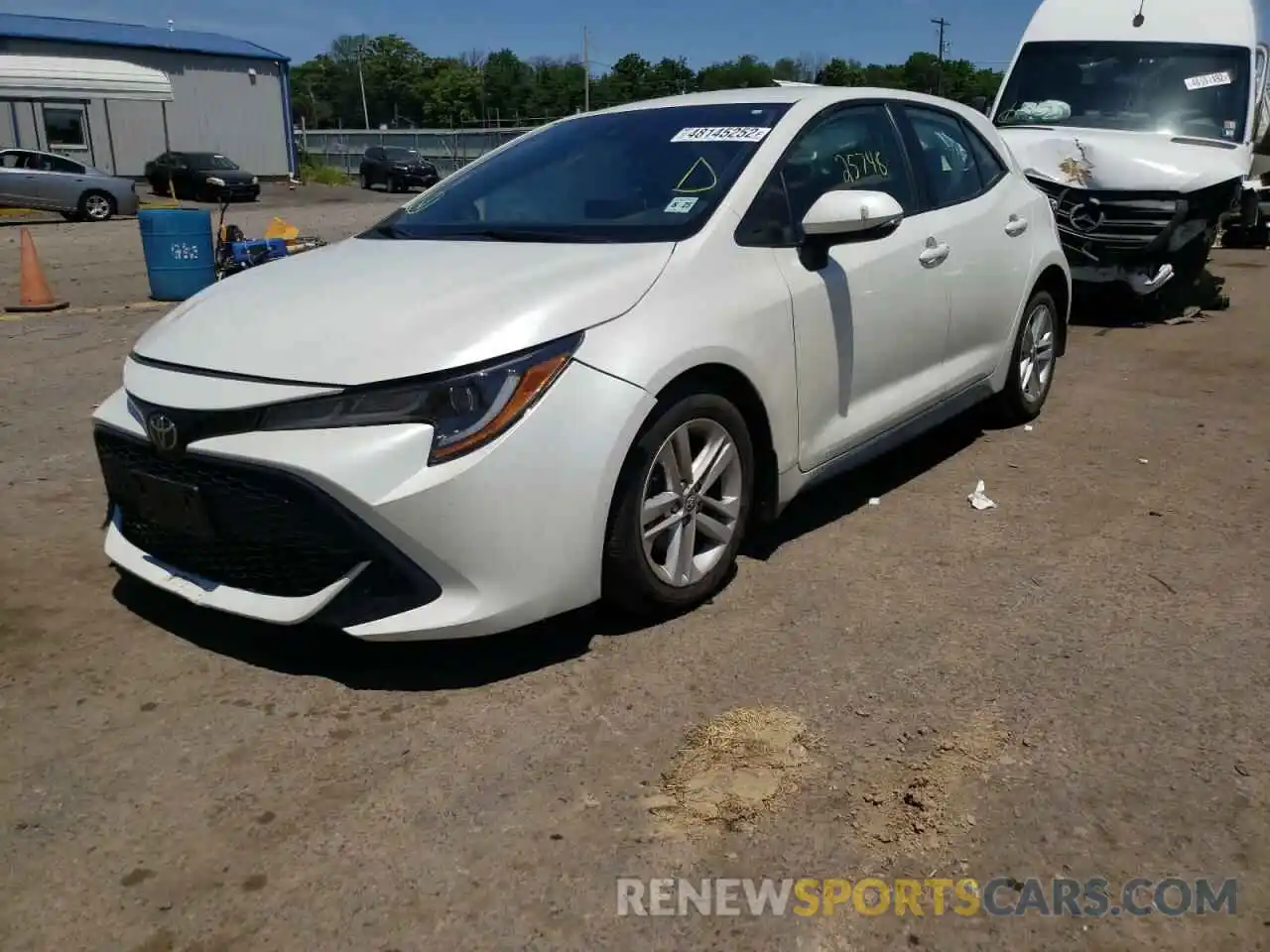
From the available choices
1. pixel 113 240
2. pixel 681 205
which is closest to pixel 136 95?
pixel 113 240

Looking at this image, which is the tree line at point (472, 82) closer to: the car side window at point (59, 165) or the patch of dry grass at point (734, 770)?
the car side window at point (59, 165)

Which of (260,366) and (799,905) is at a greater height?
(260,366)

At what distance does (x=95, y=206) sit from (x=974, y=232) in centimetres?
2364

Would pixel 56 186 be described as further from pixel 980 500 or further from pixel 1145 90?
pixel 980 500

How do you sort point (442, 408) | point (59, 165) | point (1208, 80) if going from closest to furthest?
1. point (442, 408)
2. point (1208, 80)
3. point (59, 165)

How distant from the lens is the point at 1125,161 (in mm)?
8273

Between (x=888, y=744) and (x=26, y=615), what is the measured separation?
2748 mm

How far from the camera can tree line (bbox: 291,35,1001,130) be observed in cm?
8138

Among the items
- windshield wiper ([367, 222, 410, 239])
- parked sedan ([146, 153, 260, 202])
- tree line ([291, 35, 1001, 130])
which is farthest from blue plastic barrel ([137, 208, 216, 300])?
tree line ([291, 35, 1001, 130])

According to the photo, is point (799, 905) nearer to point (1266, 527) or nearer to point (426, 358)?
point (426, 358)

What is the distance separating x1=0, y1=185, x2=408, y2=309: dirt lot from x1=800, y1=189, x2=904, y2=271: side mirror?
825 centimetres

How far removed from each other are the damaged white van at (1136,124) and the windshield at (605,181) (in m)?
5.41

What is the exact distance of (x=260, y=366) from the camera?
9.54ft

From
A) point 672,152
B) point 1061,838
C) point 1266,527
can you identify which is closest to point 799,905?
point 1061,838
